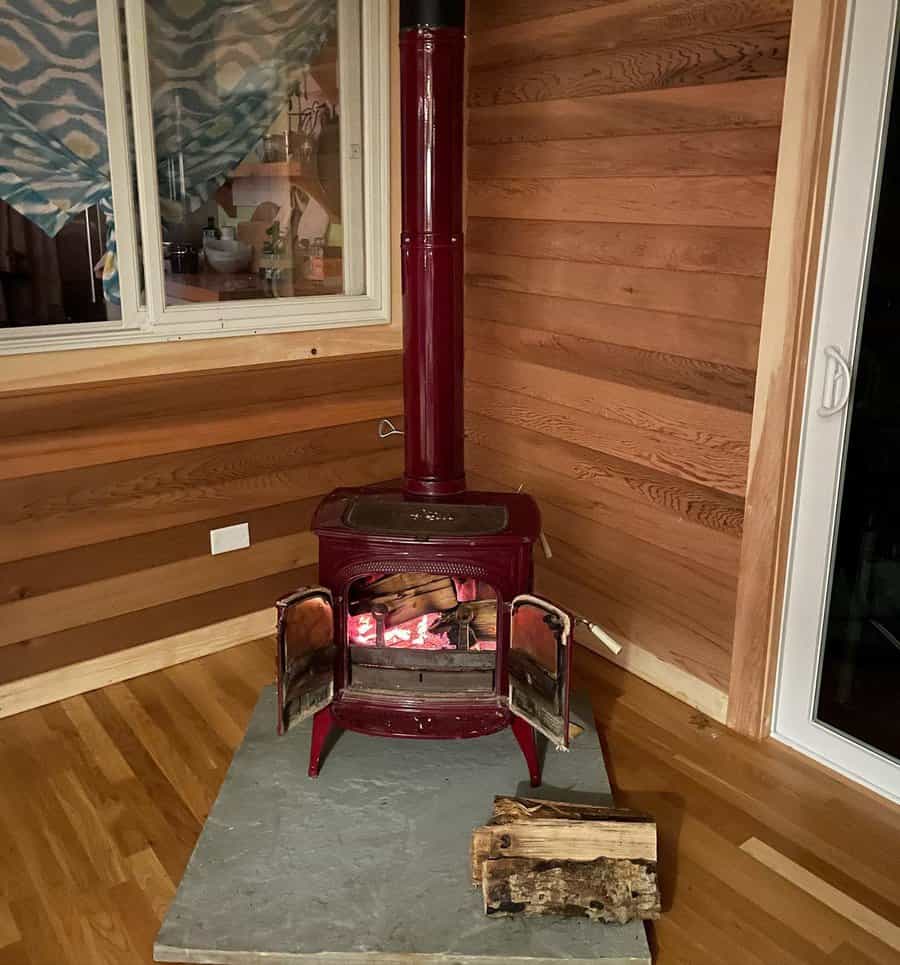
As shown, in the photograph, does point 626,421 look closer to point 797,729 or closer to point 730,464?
point 730,464

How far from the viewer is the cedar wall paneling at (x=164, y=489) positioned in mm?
2582

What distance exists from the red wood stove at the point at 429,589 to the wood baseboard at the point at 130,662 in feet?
2.43

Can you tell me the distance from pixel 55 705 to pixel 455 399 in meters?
1.44

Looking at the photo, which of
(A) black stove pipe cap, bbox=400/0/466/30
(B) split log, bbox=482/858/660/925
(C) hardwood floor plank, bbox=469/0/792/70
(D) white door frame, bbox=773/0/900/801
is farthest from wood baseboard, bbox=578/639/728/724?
(A) black stove pipe cap, bbox=400/0/466/30

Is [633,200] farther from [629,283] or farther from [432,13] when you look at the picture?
[432,13]

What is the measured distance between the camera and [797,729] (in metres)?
2.51

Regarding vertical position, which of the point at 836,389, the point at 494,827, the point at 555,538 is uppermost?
the point at 836,389

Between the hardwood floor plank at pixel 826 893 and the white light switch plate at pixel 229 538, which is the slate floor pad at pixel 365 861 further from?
the white light switch plate at pixel 229 538

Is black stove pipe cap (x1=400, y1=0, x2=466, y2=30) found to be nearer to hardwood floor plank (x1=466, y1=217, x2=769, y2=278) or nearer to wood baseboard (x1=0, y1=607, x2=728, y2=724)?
hardwood floor plank (x1=466, y1=217, x2=769, y2=278)

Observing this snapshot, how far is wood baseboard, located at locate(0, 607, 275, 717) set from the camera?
8.78ft

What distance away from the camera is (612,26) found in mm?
2518

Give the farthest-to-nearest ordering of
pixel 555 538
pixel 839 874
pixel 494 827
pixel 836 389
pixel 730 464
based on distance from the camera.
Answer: pixel 555 538
pixel 730 464
pixel 836 389
pixel 839 874
pixel 494 827

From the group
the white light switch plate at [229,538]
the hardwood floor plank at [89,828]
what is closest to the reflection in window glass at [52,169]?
the white light switch plate at [229,538]

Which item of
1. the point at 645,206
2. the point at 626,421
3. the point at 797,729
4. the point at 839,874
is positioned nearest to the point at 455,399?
the point at 626,421
